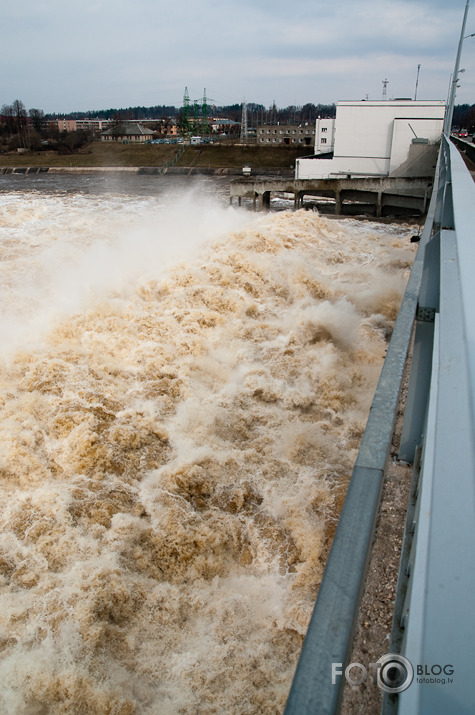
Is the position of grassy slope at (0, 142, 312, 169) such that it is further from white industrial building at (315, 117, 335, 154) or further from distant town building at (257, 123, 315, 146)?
distant town building at (257, 123, 315, 146)

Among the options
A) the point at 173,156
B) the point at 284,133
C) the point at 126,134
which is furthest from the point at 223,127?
the point at 173,156

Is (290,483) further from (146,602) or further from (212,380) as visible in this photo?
(212,380)

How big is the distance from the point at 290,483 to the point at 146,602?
2.01m

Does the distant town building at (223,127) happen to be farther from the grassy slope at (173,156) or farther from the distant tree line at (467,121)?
A: the grassy slope at (173,156)

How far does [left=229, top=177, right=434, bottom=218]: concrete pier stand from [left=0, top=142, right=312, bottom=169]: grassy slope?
87.6 ft

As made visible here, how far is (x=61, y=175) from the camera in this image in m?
45.7

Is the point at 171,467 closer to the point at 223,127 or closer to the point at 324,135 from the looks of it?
the point at 324,135

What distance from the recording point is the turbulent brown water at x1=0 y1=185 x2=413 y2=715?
3.60 m

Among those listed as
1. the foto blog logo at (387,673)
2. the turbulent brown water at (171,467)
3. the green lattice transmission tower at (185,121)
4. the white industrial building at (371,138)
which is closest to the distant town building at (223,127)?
the green lattice transmission tower at (185,121)

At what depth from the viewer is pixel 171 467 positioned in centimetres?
551

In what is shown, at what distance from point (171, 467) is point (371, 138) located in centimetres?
3081

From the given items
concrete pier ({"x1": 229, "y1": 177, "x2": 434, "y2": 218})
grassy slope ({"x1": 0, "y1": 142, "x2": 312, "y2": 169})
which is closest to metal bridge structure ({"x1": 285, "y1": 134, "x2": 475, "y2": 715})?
concrete pier ({"x1": 229, "y1": 177, "x2": 434, "y2": 218})

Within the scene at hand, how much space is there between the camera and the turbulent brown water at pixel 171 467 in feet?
11.8

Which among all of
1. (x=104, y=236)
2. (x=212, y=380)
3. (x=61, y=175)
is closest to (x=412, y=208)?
(x=104, y=236)
